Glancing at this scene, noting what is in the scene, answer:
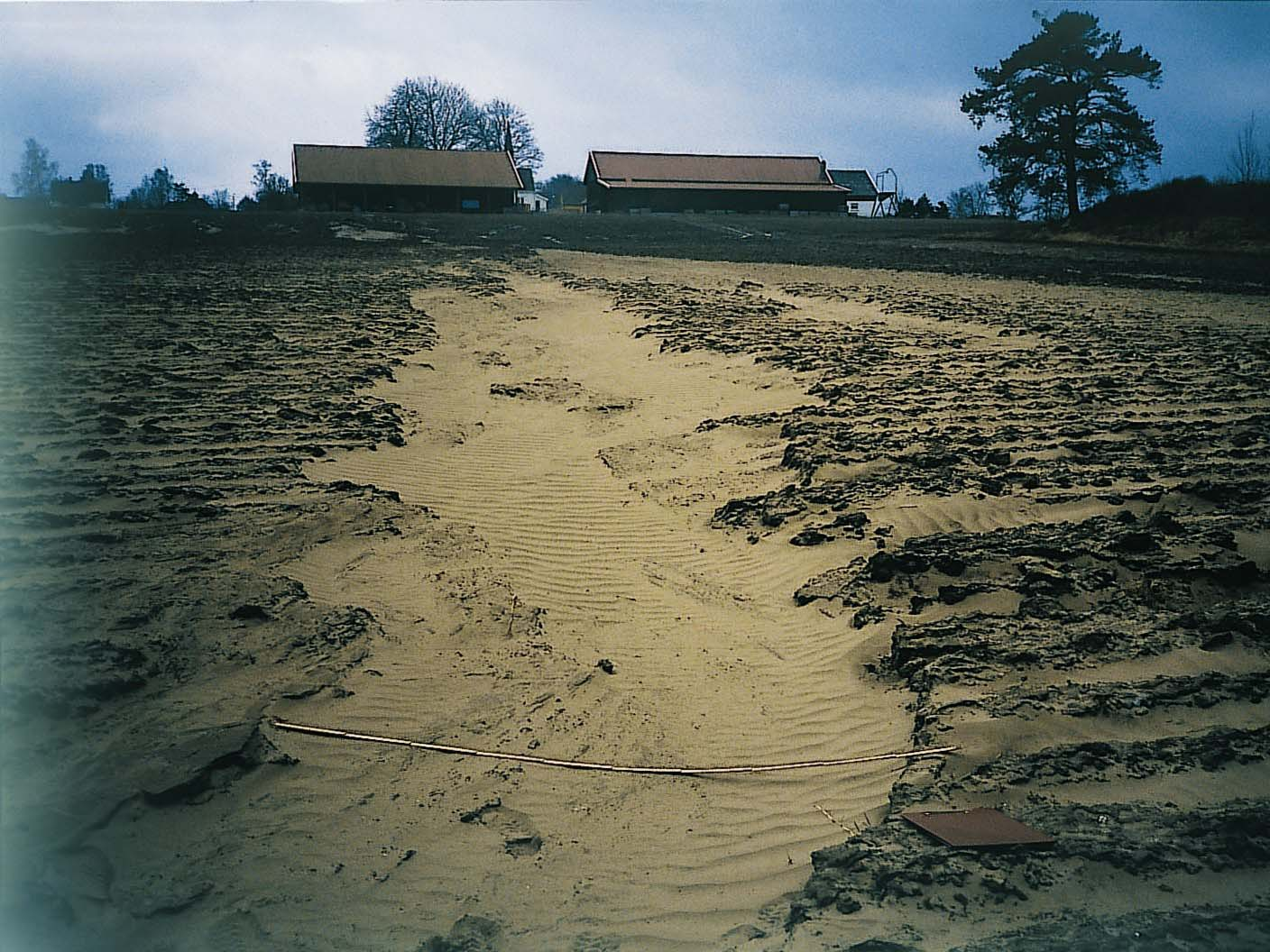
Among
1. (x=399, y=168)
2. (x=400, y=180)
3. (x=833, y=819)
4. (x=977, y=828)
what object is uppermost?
(x=399, y=168)

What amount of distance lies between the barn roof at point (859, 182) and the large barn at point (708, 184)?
669cm

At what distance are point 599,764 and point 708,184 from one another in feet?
197

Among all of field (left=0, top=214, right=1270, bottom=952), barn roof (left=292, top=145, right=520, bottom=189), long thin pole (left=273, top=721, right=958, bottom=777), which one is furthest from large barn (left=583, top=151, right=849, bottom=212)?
long thin pole (left=273, top=721, right=958, bottom=777)

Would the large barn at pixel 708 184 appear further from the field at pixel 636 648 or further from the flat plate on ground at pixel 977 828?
the flat plate on ground at pixel 977 828

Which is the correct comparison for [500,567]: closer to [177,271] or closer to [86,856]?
[86,856]

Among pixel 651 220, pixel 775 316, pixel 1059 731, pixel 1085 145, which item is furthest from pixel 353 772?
pixel 651 220

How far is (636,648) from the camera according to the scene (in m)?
4.55

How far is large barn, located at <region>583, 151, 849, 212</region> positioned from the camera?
5950cm

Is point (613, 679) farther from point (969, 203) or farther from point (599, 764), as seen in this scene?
point (969, 203)

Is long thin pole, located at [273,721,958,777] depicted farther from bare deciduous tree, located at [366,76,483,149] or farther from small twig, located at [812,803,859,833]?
bare deciduous tree, located at [366,76,483,149]

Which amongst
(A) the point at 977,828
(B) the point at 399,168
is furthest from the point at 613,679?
(B) the point at 399,168

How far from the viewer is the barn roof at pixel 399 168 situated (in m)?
54.9

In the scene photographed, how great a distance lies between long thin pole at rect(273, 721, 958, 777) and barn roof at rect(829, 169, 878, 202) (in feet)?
233

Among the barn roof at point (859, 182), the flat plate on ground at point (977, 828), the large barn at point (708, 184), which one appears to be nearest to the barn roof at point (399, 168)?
the large barn at point (708, 184)
